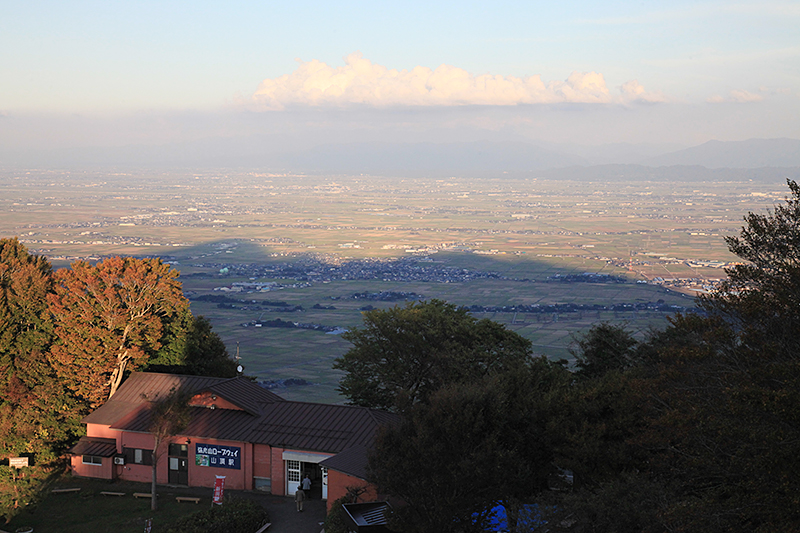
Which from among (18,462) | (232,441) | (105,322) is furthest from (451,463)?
(105,322)

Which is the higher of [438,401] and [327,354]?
[438,401]

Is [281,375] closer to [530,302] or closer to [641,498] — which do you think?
[530,302]

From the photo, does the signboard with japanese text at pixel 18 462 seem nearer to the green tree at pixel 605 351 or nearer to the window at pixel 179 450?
the window at pixel 179 450

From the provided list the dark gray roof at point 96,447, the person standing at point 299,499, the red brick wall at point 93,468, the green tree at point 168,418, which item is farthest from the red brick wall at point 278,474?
the red brick wall at point 93,468

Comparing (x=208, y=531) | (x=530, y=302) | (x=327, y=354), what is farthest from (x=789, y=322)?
(x=530, y=302)

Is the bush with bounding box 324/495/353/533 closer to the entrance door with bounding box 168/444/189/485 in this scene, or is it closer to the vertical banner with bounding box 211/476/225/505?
the vertical banner with bounding box 211/476/225/505

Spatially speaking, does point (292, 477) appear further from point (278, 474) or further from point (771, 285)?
point (771, 285)

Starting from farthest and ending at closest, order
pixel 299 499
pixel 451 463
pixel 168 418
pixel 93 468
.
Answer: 1. pixel 93 468
2. pixel 168 418
3. pixel 299 499
4. pixel 451 463

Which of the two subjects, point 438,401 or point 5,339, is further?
point 5,339

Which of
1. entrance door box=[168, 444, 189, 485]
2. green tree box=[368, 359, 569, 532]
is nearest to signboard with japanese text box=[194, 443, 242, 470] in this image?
entrance door box=[168, 444, 189, 485]
